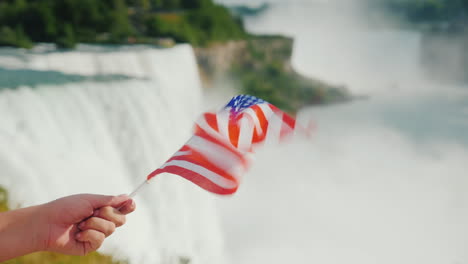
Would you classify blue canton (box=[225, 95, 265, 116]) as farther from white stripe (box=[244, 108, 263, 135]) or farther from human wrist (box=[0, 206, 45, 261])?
human wrist (box=[0, 206, 45, 261])

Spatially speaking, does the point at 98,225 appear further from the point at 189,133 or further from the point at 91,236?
the point at 189,133

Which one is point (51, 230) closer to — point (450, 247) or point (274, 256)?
point (274, 256)

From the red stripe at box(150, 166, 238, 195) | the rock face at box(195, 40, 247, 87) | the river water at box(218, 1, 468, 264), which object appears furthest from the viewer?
the rock face at box(195, 40, 247, 87)

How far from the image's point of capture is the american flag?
2313mm

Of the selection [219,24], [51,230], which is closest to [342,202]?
[51,230]

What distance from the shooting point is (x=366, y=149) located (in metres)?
26.4

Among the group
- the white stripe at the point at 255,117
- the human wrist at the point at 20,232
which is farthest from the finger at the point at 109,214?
the white stripe at the point at 255,117

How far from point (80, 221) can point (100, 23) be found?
85.1 ft

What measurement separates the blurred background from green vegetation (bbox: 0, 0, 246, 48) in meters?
0.11

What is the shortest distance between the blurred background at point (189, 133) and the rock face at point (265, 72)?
0.15 meters

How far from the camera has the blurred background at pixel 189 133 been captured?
23.3 feet

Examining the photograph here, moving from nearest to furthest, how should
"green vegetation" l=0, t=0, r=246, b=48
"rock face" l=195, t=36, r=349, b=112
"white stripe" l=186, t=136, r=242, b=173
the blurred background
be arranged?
"white stripe" l=186, t=136, r=242, b=173
the blurred background
"green vegetation" l=0, t=0, r=246, b=48
"rock face" l=195, t=36, r=349, b=112

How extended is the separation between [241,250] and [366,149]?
14.6 metres

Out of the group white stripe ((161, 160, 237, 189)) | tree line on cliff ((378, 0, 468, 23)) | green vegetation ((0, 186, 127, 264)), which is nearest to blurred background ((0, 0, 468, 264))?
green vegetation ((0, 186, 127, 264))
